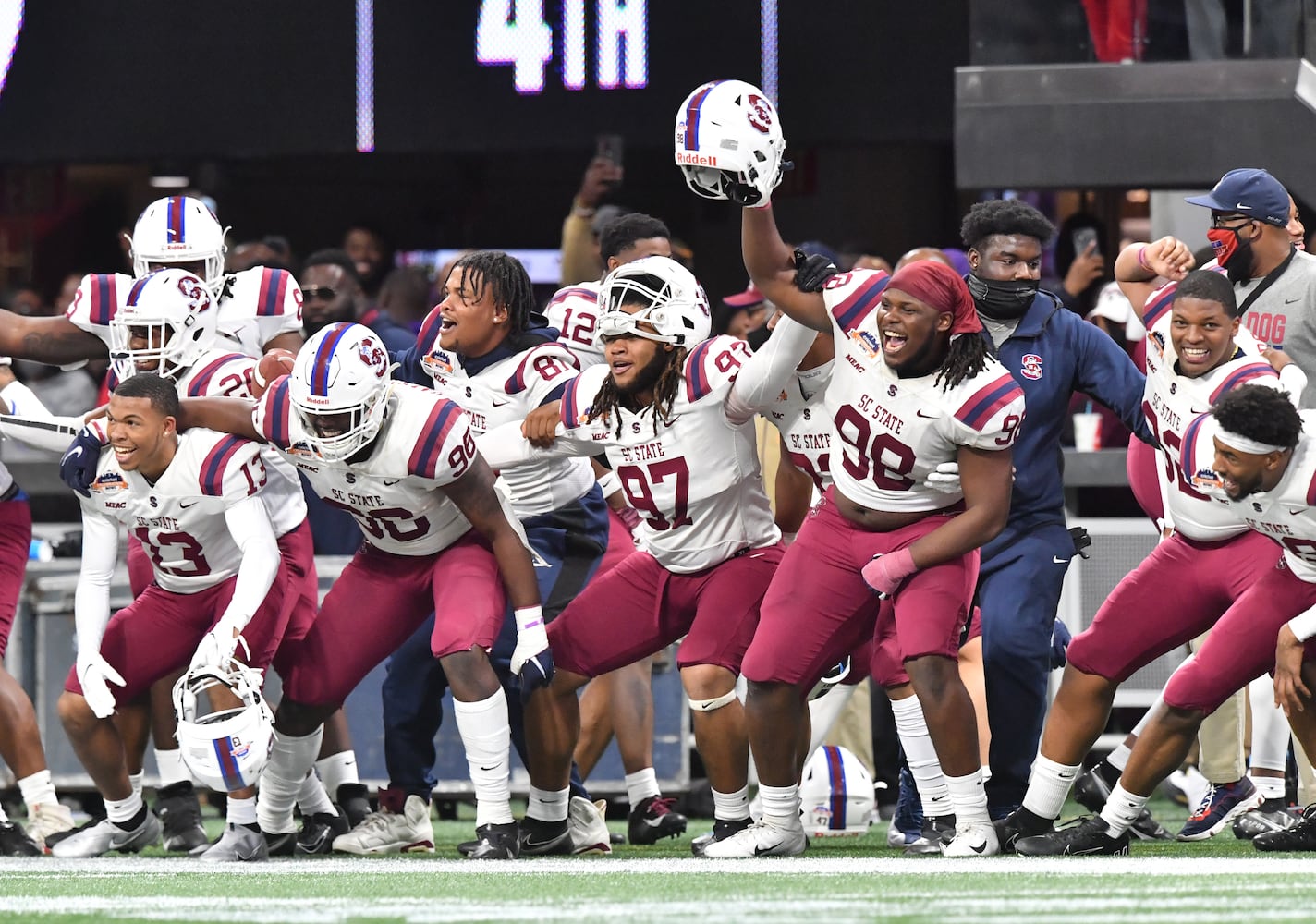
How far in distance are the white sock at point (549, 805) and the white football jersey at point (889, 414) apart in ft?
4.00

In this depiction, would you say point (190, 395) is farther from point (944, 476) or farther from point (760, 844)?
point (944, 476)

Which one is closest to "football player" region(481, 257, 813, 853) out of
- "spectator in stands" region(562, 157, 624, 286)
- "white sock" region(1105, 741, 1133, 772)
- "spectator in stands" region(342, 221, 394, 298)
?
"white sock" region(1105, 741, 1133, 772)

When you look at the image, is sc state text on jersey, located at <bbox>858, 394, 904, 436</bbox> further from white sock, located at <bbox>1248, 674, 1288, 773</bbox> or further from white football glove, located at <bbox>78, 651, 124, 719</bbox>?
white football glove, located at <bbox>78, 651, 124, 719</bbox>

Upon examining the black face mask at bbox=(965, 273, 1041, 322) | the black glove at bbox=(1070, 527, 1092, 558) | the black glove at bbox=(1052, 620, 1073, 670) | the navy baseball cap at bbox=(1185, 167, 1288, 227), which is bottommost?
the black glove at bbox=(1052, 620, 1073, 670)

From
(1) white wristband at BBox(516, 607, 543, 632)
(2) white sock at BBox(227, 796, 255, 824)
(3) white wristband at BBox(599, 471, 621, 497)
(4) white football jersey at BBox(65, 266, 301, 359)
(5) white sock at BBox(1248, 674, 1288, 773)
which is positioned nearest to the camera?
(1) white wristband at BBox(516, 607, 543, 632)

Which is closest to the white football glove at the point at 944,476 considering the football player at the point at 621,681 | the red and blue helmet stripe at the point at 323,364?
the football player at the point at 621,681

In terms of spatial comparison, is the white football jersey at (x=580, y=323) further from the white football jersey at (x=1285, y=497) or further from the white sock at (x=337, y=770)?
the white football jersey at (x=1285, y=497)

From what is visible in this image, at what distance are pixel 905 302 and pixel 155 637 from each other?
94.2 inches

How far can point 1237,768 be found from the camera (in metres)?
6.96

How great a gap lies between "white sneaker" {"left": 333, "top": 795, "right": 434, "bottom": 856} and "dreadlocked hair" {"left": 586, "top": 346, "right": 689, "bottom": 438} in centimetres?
139

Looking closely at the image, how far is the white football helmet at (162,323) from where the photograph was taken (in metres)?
6.48

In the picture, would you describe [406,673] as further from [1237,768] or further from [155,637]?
[1237,768]

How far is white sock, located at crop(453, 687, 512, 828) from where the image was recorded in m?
5.92

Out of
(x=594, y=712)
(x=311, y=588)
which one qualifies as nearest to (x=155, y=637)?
(x=311, y=588)
